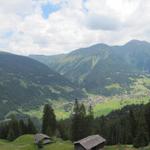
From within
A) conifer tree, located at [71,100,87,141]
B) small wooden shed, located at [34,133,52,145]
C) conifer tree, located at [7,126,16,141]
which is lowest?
conifer tree, located at [7,126,16,141]

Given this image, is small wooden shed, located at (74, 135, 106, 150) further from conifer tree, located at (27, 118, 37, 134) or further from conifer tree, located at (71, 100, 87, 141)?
conifer tree, located at (27, 118, 37, 134)

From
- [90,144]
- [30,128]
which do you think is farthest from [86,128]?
[30,128]

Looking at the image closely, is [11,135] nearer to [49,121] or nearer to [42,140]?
[49,121]

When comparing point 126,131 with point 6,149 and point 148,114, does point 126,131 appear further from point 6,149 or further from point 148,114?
point 6,149

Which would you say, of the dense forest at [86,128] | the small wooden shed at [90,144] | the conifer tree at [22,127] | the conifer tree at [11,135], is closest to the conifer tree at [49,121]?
the dense forest at [86,128]

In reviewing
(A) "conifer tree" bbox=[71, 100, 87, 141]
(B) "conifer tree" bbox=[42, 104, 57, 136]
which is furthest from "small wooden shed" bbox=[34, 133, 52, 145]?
(B) "conifer tree" bbox=[42, 104, 57, 136]

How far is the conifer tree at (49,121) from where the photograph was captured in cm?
15925

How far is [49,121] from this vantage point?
161125 millimetres

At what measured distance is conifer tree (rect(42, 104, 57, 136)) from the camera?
159250 millimetres

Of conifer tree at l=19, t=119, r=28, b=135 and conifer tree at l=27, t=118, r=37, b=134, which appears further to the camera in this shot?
conifer tree at l=27, t=118, r=37, b=134

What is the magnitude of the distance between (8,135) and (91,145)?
78258 mm

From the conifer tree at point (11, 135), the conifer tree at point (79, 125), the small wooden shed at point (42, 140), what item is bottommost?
the conifer tree at point (11, 135)

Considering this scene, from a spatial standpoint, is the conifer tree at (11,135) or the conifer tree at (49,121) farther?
the conifer tree at (11,135)

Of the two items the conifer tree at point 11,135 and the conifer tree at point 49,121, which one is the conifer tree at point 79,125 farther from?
the conifer tree at point 11,135
